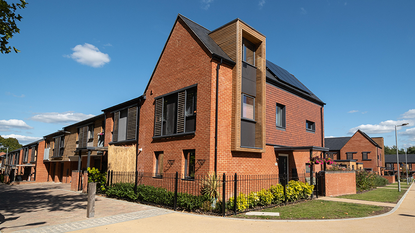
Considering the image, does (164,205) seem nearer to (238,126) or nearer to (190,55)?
(238,126)

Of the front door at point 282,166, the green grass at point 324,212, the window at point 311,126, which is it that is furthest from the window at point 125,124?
the window at point 311,126

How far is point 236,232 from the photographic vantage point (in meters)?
7.51

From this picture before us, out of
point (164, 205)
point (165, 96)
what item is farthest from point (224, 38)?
point (164, 205)

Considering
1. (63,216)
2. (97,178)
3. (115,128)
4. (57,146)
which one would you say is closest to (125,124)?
(115,128)

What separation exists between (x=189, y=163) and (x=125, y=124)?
770cm

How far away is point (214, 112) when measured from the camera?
12.3m

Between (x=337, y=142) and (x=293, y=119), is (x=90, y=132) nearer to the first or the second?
(x=293, y=119)

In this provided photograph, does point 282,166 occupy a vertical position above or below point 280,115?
below

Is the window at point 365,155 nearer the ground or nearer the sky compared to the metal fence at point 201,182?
nearer the sky

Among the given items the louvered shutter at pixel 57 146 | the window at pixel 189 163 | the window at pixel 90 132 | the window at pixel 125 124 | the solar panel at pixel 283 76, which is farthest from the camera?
the louvered shutter at pixel 57 146

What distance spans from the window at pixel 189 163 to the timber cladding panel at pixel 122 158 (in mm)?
4907

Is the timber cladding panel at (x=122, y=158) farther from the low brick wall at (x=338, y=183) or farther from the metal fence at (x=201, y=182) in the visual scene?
the low brick wall at (x=338, y=183)

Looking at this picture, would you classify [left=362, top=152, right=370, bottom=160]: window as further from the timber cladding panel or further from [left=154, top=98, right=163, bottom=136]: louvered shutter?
[left=154, top=98, right=163, bottom=136]: louvered shutter

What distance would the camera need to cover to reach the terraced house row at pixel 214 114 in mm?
12555
